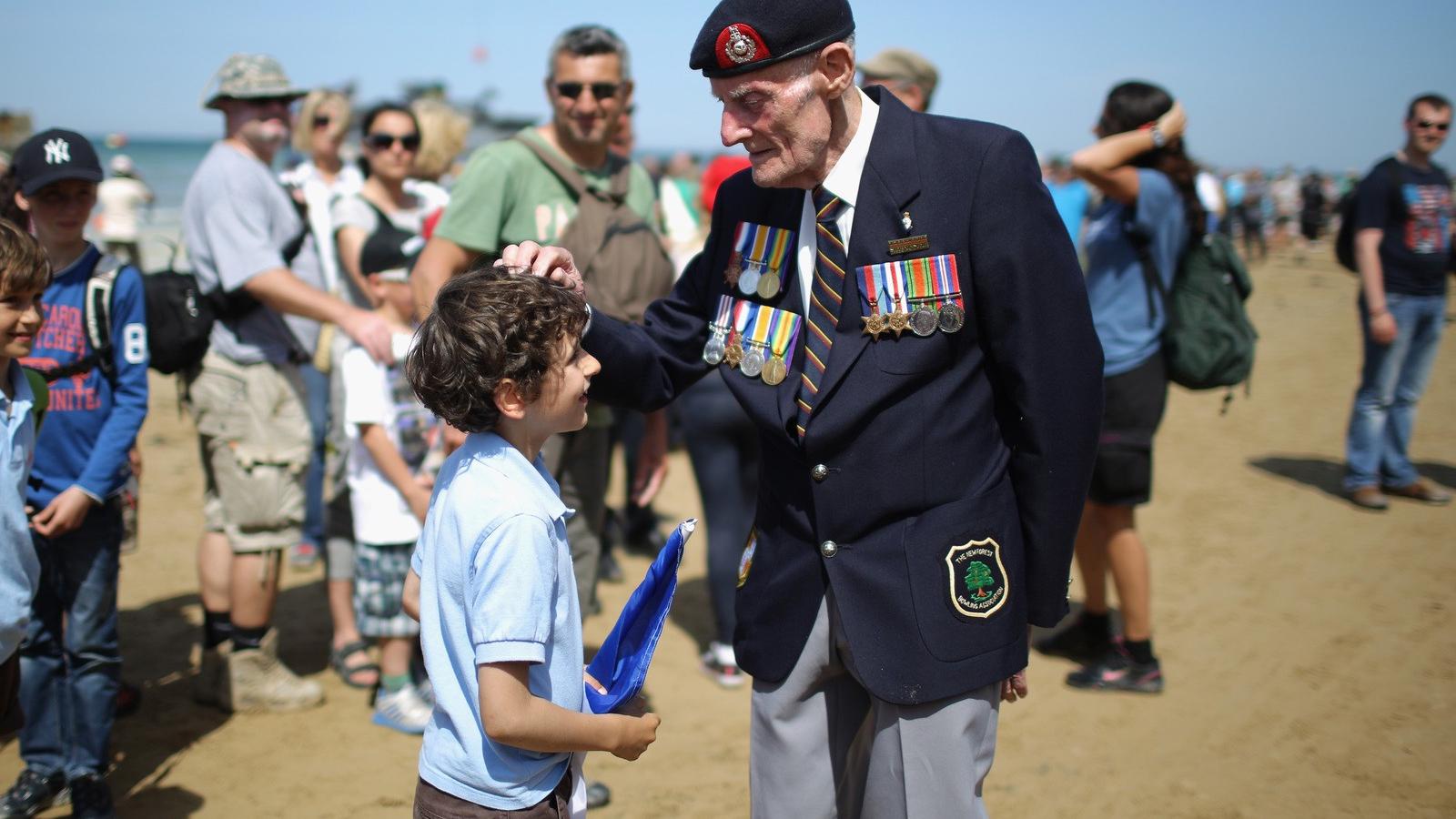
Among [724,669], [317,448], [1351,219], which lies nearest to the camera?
[724,669]

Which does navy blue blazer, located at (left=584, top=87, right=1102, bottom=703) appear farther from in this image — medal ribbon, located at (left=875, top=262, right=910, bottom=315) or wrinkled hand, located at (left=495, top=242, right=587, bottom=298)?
wrinkled hand, located at (left=495, top=242, right=587, bottom=298)

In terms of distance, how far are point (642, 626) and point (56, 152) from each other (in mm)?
2555

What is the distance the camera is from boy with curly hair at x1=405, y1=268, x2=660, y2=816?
183 cm

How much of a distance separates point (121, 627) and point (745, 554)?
3743 millimetres

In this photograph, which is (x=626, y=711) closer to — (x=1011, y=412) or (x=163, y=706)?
(x=1011, y=412)

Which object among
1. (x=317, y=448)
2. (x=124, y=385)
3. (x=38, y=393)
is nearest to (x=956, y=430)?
(x=38, y=393)

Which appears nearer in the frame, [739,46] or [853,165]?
[739,46]

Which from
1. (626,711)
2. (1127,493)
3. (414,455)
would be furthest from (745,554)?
(1127,493)

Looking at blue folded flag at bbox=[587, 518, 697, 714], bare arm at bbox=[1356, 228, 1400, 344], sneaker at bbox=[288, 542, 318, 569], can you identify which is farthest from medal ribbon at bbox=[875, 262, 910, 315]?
bare arm at bbox=[1356, 228, 1400, 344]

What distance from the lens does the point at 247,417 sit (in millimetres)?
4117

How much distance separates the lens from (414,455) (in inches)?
158

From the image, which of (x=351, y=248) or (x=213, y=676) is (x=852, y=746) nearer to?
(x=213, y=676)

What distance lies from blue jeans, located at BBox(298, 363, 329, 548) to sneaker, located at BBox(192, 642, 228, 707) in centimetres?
168

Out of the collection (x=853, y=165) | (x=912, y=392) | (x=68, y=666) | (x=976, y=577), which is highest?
(x=853, y=165)
